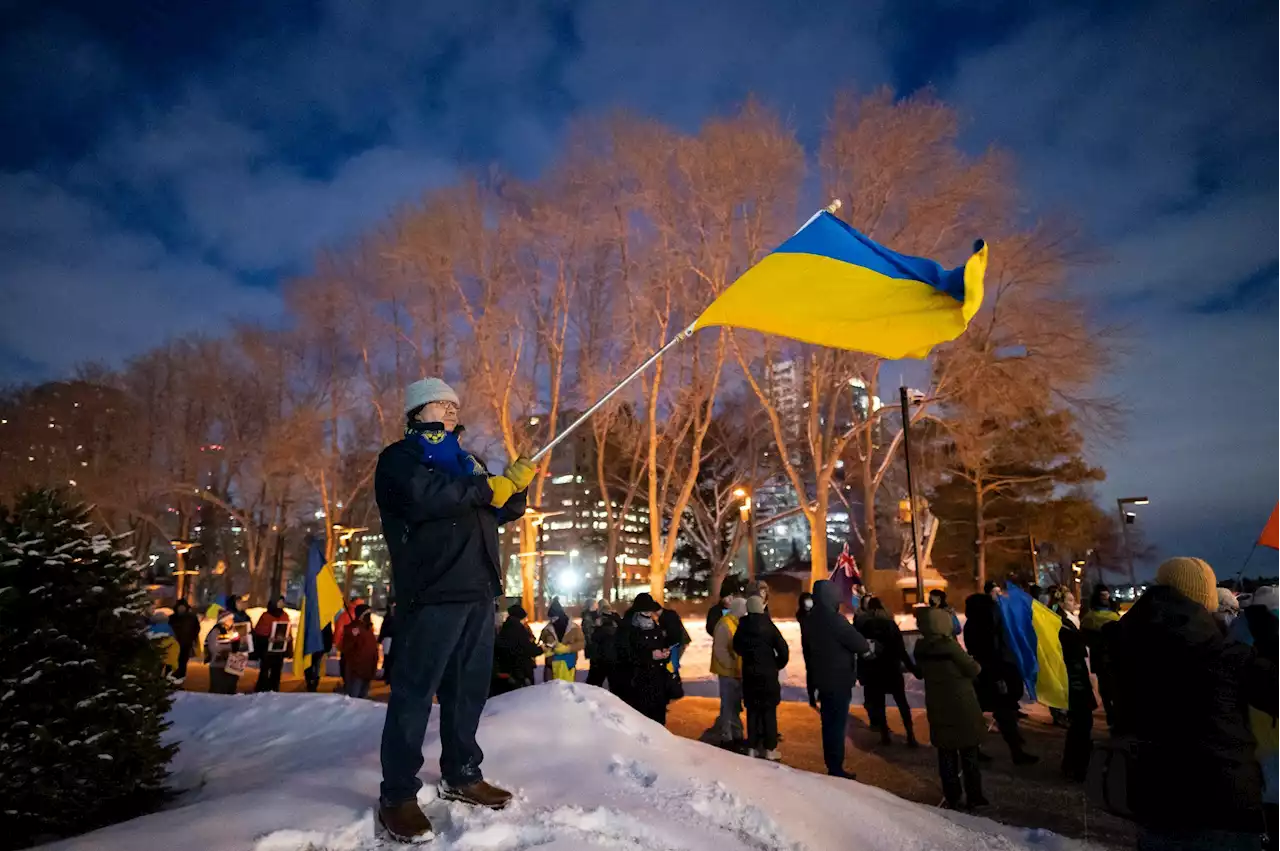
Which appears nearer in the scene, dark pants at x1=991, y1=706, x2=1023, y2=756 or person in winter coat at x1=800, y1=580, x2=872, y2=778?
person in winter coat at x1=800, y1=580, x2=872, y2=778

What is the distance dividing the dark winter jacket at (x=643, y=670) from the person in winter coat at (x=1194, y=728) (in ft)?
19.4

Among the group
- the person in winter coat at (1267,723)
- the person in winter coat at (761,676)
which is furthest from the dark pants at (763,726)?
the person in winter coat at (1267,723)

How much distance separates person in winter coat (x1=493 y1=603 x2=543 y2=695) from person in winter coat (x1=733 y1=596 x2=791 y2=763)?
314 cm

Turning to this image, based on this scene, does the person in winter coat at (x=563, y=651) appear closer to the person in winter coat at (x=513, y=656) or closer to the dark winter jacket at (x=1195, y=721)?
the person in winter coat at (x=513, y=656)

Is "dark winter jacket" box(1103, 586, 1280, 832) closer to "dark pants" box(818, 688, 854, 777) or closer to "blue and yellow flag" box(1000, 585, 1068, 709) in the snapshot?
"dark pants" box(818, 688, 854, 777)

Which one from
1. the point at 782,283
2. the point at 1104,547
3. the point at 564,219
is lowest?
the point at 1104,547

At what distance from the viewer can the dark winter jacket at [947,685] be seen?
632cm

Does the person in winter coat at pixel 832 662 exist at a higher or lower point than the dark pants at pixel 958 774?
higher

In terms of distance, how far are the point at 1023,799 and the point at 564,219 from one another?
1945cm

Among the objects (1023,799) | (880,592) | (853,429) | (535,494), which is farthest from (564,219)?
(1023,799)

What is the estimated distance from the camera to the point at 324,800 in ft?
11.0

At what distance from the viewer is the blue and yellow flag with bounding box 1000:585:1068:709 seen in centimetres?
873

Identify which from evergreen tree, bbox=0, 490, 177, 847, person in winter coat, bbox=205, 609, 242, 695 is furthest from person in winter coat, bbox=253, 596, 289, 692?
evergreen tree, bbox=0, 490, 177, 847

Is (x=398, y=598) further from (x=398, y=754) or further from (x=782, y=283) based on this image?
(x=782, y=283)
